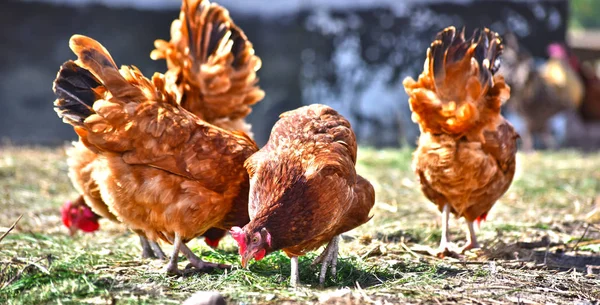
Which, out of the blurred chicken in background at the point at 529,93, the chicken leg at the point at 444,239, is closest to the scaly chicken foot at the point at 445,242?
the chicken leg at the point at 444,239

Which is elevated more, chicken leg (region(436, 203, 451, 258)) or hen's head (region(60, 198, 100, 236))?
hen's head (region(60, 198, 100, 236))

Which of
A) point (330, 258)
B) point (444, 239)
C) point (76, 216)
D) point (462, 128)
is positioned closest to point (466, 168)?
point (462, 128)

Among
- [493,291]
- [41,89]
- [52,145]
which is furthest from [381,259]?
[41,89]

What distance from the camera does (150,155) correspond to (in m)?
3.46

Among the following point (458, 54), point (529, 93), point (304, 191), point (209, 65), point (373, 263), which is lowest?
point (373, 263)

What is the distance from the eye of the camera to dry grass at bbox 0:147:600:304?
291 centimetres

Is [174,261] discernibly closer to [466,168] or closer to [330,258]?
[330,258]

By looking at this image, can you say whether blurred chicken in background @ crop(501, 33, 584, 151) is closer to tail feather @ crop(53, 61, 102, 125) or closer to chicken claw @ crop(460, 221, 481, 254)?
chicken claw @ crop(460, 221, 481, 254)

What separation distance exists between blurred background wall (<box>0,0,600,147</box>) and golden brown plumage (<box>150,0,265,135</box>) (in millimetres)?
4673

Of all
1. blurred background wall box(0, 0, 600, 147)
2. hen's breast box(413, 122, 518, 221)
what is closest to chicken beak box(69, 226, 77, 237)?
hen's breast box(413, 122, 518, 221)

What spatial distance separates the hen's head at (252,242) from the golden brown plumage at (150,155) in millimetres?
665

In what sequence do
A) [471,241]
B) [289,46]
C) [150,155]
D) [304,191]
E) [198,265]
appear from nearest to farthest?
[304,191] < [150,155] < [198,265] < [471,241] < [289,46]

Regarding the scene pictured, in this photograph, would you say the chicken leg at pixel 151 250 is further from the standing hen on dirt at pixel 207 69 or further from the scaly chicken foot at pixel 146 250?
the standing hen on dirt at pixel 207 69

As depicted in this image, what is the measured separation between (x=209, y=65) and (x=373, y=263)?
78.9 inches
